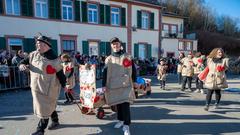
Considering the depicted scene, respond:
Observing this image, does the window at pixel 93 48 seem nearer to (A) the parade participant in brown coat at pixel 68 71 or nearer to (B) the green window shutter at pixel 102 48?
(B) the green window shutter at pixel 102 48

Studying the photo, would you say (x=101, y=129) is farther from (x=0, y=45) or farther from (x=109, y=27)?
(x=109, y=27)

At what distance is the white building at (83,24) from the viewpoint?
1664cm

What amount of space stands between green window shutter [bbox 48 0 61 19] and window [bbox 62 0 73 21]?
0.51 m

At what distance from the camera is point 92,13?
20672 mm

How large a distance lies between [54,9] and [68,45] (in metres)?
2.91

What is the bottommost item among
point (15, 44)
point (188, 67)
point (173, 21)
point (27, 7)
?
point (188, 67)

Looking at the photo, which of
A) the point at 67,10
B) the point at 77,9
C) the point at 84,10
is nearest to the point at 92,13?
the point at 84,10

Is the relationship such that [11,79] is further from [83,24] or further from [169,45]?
[169,45]

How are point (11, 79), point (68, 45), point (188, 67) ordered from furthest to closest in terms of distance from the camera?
point (68, 45)
point (11, 79)
point (188, 67)

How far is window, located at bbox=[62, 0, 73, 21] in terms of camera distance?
18953mm

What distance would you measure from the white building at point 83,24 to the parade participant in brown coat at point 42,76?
12893mm

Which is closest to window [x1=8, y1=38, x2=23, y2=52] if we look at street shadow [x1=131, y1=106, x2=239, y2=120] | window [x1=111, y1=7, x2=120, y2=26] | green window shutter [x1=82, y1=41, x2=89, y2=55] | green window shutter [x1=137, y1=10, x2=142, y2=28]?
green window shutter [x1=82, y1=41, x2=89, y2=55]

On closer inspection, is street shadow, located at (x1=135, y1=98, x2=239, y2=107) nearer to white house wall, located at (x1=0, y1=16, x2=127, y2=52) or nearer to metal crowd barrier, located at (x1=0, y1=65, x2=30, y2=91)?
metal crowd barrier, located at (x1=0, y1=65, x2=30, y2=91)

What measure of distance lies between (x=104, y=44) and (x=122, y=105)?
54.9 feet
